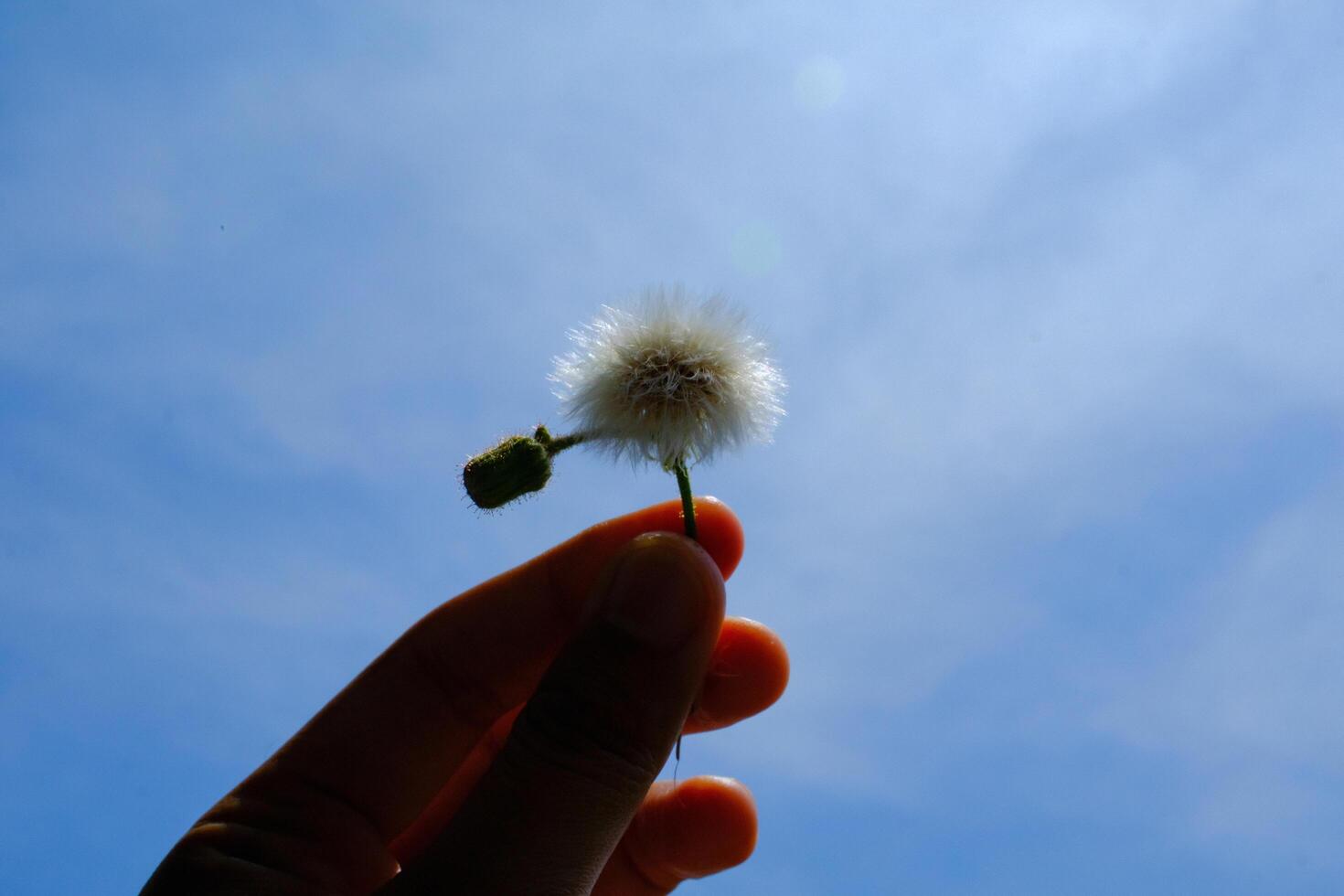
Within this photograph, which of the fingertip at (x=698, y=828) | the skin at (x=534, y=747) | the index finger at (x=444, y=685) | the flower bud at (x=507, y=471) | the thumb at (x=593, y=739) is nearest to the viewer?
the thumb at (x=593, y=739)

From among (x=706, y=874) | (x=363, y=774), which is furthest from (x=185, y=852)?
(x=706, y=874)

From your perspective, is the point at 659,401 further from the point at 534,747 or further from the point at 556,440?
the point at 534,747

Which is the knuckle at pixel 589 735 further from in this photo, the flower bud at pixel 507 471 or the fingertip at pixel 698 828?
the fingertip at pixel 698 828

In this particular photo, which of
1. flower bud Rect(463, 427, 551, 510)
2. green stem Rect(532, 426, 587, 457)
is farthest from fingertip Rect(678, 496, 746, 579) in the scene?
flower bud Rect(463, 427, 551, 510)

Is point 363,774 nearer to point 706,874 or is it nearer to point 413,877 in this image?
point 413,877

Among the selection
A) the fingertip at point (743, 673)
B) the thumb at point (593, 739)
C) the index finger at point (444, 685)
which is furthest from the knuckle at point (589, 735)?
the fingertip at point (743, 673)

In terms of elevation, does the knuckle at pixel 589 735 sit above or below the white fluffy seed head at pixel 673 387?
below

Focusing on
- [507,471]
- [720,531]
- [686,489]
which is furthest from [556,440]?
[720,531]
